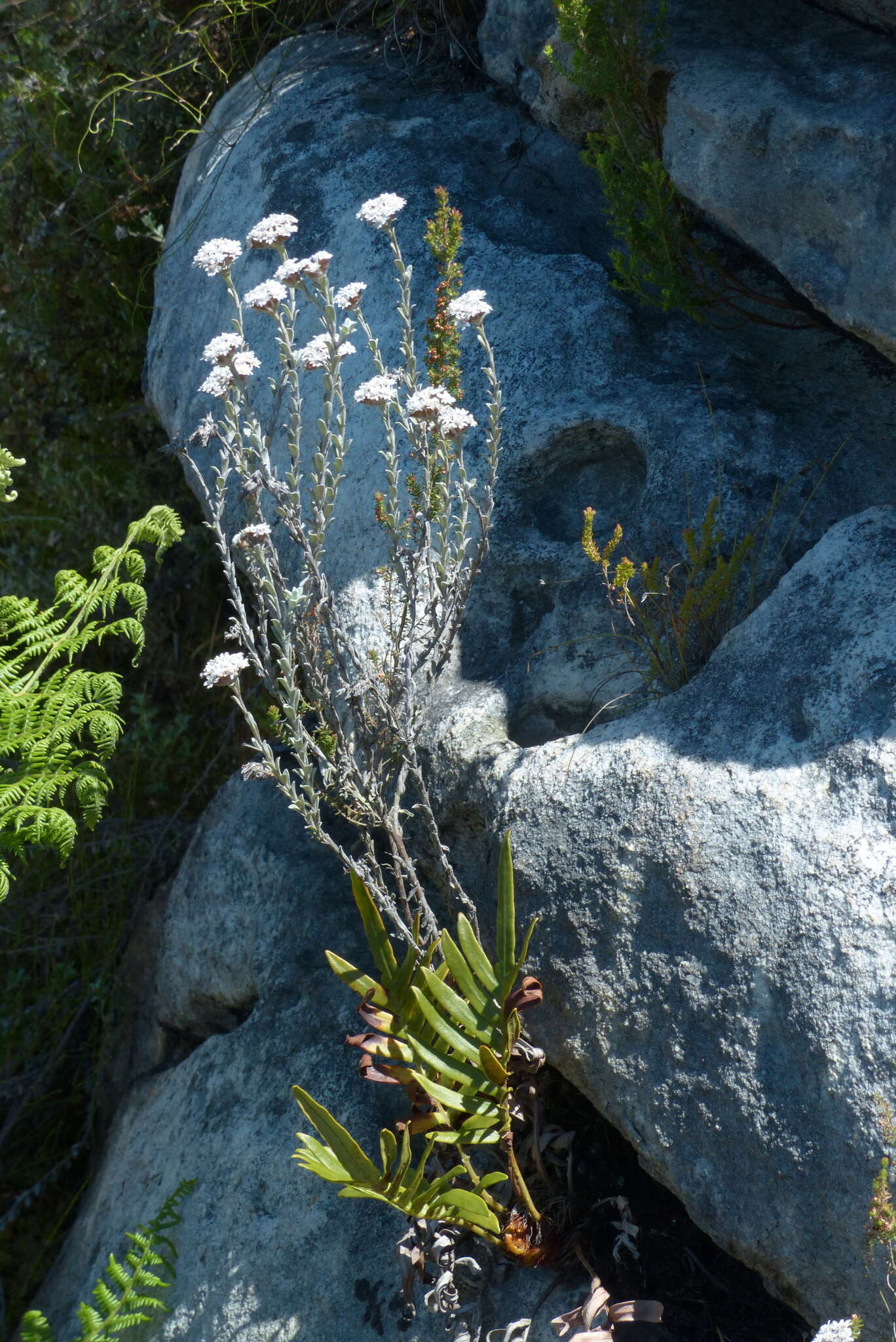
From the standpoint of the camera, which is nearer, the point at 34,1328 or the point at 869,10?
the point at 34,1328

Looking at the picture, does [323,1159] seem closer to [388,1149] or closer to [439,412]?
[388,1149]

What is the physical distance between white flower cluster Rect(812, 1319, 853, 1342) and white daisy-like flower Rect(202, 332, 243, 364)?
1.99m

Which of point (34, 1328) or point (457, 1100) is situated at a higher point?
point (457, 1100)

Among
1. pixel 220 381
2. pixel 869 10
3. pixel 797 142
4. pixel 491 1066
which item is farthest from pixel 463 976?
pixel 869 10

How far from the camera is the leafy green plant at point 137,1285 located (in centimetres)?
258

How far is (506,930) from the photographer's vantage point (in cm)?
225

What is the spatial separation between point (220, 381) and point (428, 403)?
1.36 ft

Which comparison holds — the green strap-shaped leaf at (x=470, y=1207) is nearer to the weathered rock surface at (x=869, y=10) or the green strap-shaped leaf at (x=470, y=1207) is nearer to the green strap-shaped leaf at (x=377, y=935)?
the green strap-shaped leaf at (x=377, y=935)

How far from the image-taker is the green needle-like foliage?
112 inches

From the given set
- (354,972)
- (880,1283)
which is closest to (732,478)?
(354,972)

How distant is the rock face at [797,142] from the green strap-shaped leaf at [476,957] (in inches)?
64.1

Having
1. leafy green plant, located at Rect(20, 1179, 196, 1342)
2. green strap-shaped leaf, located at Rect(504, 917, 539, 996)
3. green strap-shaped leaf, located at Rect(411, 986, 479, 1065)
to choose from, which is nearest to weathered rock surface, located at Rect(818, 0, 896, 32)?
green strap-shaped leaf, located at Rect(504, 917, 539, 996)

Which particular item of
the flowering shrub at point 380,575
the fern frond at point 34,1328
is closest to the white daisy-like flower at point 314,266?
the flowering shrub at point 380,575

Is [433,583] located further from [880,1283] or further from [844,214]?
[880,1283]
